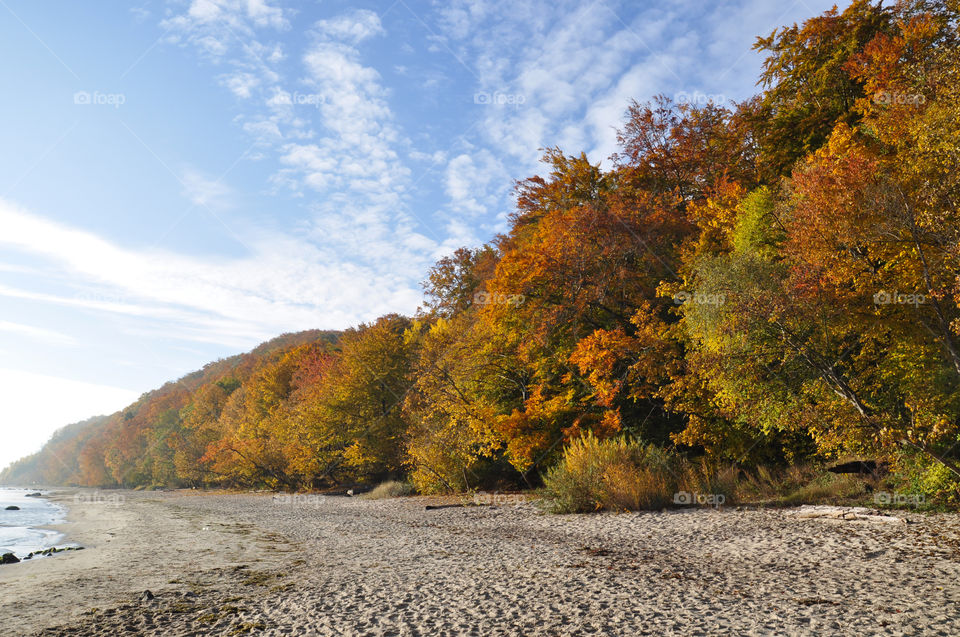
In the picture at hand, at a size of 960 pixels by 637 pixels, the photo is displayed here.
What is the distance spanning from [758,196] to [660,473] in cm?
974

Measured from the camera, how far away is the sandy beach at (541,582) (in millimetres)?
5543

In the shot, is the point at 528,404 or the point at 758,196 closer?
the point at 758,196

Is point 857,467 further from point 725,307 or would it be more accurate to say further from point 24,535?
point 24,535

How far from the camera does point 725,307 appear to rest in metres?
14.1

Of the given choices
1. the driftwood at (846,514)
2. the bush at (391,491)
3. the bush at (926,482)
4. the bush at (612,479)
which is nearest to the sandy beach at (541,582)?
the driftwood at (846,514)

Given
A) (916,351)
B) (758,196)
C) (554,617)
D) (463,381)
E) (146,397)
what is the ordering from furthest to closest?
1. (146,397)
2. (463,381)
3. (758,196)
4. (916,351)
5. (554,617)

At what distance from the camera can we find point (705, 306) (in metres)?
14.9

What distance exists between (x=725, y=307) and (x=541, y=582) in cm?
986

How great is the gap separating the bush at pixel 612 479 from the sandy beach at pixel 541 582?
106cm

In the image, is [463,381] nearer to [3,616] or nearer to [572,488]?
[572,488]

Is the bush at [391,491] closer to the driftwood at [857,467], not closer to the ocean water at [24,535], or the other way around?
the ocean water at [24,535]

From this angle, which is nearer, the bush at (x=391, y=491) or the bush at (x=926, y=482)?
the bush at (x=926, y=482)

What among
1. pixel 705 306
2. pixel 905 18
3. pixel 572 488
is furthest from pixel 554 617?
pixel 905 18

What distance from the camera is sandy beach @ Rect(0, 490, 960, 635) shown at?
5543 millimetres
